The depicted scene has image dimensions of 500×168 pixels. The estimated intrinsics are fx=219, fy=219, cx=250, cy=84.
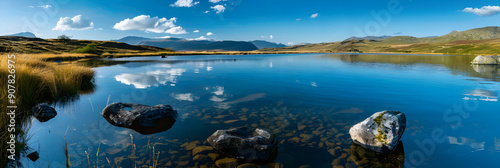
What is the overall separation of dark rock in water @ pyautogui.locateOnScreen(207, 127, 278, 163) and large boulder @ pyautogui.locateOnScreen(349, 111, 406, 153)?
9.23ft

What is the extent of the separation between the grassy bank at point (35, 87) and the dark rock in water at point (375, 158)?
8.84 m

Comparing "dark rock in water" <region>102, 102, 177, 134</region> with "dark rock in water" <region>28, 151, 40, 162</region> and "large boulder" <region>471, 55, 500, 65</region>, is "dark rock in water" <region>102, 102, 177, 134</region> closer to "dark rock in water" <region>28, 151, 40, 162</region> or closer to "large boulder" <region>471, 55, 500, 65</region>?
"dark rock in water" <region>28, 151, 40, 162</region>

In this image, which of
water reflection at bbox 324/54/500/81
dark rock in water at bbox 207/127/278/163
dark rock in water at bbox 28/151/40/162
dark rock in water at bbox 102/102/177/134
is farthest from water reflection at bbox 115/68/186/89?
water reflection at bbox 324/54/500/81

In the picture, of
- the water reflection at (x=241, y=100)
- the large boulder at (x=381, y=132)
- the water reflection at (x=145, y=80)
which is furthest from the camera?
the water reflection at (x=145, y=80)

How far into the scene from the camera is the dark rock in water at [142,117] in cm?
877

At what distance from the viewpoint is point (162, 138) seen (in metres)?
7.68

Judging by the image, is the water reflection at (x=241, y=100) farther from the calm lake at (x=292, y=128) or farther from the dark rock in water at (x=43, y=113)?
the dark rock in water at (x=43, y=113)

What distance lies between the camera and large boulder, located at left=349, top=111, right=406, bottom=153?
656cm

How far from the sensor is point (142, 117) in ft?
30.0

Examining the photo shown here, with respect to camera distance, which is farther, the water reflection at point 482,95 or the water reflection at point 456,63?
the water reflection at point 456,63

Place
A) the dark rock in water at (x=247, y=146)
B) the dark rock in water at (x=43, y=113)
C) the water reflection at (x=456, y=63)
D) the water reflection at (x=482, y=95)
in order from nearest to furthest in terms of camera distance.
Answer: the dark rock in water at (x=247, y=146) < the dark rock in water at (x=43, y=113) < the water reflection at (x=482, y=95) < the water reflection at (x=456, y=63)

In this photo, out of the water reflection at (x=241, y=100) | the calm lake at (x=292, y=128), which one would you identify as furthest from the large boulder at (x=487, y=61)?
the water reflection at (x=241, y=100)

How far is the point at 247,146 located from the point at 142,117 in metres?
5.19

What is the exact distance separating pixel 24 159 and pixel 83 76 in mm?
14563
